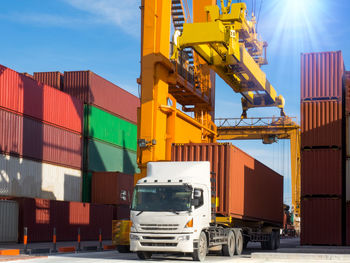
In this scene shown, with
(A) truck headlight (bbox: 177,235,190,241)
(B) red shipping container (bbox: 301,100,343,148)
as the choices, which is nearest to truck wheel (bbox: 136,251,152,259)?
(A) truck headlight (bbox: 177,235,190,241)

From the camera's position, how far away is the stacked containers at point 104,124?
4175 centimetres

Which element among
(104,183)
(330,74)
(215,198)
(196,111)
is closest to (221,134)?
(104,183)

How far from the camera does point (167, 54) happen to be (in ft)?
83.7

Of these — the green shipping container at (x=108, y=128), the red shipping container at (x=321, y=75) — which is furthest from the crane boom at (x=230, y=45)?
the green shipping container at (x=108, y=128)

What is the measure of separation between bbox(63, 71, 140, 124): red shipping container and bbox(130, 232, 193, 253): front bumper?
80.4 feet

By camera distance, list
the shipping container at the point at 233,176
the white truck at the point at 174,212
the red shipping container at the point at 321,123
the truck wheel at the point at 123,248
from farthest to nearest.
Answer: the red shipping container at the point at 321,123
the truck wheel at the point at 123,248
the shipping container at the point at 233,176
the white truck at the point at 174,212

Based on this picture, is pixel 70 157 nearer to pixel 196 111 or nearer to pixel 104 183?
pixel 104 183

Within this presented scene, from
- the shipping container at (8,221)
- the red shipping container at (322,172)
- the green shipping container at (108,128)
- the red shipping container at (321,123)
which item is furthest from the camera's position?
the green shipping container at (108,128)

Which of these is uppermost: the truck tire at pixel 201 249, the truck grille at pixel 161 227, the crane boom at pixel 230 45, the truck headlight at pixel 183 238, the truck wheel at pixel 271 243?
the crane boom at pixel 230 45

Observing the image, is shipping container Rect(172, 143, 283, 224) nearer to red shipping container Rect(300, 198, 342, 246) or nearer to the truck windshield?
red shipping container Rect(300, 198, 342, 246)

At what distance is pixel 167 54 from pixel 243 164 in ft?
18.4

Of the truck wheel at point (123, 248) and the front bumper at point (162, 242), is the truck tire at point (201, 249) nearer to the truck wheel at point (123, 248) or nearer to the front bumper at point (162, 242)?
the front bumper at point (162, 242)

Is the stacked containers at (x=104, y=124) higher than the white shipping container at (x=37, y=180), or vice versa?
the stacked containers at (x=104, y=124)

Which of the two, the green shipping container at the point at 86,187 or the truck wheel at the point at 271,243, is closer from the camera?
the truck wheel at the point at 271,243
